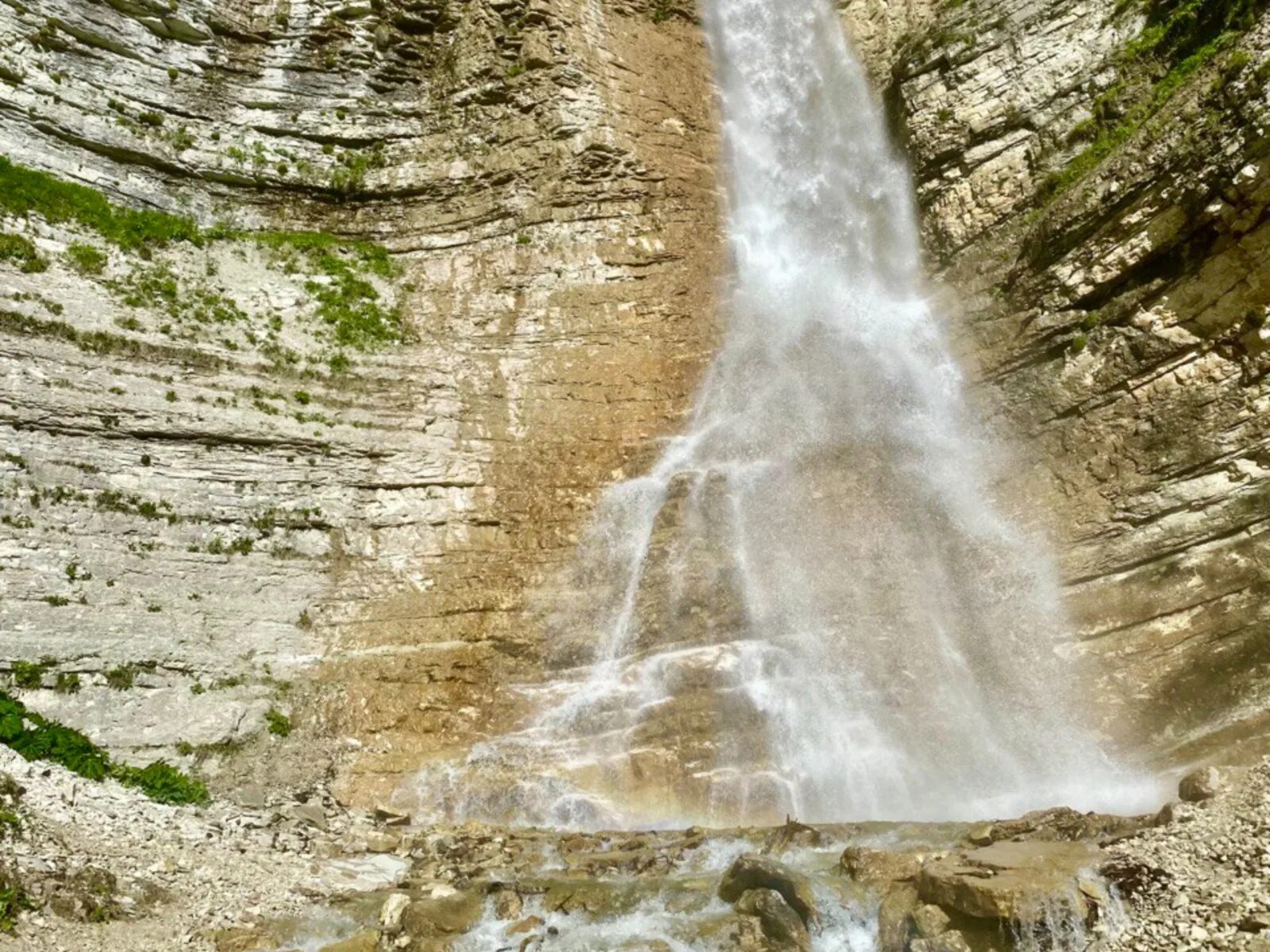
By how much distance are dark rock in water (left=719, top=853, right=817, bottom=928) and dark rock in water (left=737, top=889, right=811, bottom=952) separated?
0.28ft

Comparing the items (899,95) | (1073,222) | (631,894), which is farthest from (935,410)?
(631,894)

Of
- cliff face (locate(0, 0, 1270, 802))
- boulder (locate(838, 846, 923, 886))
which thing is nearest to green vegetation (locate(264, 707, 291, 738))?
cliff face (locate(0, 0, 1270, 802))

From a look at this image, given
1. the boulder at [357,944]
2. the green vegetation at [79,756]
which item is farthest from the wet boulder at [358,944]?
the green vegetation at [79,756]

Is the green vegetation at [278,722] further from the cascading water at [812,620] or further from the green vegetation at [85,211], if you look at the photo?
the green vegetation at [85,211]

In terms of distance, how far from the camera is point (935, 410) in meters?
16.1

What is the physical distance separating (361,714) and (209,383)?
613cm

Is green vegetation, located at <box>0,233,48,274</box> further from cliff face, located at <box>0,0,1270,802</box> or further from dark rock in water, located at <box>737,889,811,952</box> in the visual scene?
dark rock in water, located at <box>737,889,811,952</box>

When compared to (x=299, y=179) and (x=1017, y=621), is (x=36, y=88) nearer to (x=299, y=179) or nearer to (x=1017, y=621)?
(x=299, y=179)

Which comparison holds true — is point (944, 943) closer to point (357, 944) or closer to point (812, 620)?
point (357, 944)

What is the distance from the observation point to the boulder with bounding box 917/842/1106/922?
7.57 metres

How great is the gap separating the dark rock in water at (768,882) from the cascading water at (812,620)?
295cm

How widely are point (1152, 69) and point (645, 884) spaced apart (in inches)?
612

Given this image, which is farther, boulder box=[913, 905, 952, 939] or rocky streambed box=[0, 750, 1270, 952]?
boulder box=[913, 905, 952, 939]

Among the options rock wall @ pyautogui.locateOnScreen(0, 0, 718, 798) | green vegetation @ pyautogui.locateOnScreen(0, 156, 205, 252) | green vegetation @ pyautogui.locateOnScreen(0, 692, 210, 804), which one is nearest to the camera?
green vegetation @ pyautogui.locateOnScreen(0, 692, 210, 804)
